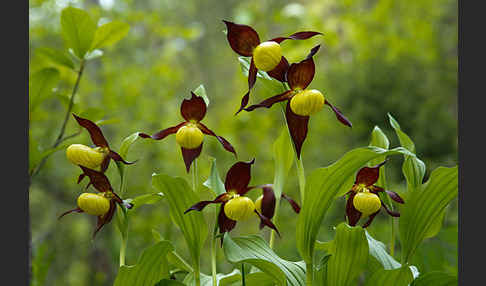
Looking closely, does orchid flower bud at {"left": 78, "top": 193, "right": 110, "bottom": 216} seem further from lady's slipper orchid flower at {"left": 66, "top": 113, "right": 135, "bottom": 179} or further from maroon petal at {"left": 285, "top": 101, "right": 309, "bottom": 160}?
maroon petal at {"left": 285, "top": 101, "right": 309, "bottom": 160}

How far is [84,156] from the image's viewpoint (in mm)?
504

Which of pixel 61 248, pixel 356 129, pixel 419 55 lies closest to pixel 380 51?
pixel 419 55

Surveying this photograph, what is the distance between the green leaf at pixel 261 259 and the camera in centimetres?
45

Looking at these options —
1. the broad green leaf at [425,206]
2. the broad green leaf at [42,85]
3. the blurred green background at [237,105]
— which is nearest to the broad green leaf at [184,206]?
the broad green leaf at [425,206]

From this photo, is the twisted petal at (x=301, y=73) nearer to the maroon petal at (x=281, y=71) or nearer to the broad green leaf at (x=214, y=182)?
the maroon petal at (x=281, y=71)

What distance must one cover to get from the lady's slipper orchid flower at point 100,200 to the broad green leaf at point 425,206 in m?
0.36

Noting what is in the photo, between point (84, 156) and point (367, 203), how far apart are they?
36 centimetres

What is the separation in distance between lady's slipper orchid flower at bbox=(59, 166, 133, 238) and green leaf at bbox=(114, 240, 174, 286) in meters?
0.06

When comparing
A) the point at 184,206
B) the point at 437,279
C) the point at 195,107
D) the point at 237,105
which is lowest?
the point at 237,105

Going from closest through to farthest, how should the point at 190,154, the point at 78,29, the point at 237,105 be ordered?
the point at 190,154, the point at 78,29, the point at 237,105

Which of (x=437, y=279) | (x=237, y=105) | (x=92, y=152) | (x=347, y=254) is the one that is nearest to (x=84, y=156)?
(x=92, y=152)

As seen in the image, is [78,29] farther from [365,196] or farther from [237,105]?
[237,105]

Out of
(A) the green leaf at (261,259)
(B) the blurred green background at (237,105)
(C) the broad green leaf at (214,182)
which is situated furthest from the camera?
(B) the blurred green background at (237,105)

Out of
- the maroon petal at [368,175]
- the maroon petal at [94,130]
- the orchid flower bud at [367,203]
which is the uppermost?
the maroon petal at [94,130]
